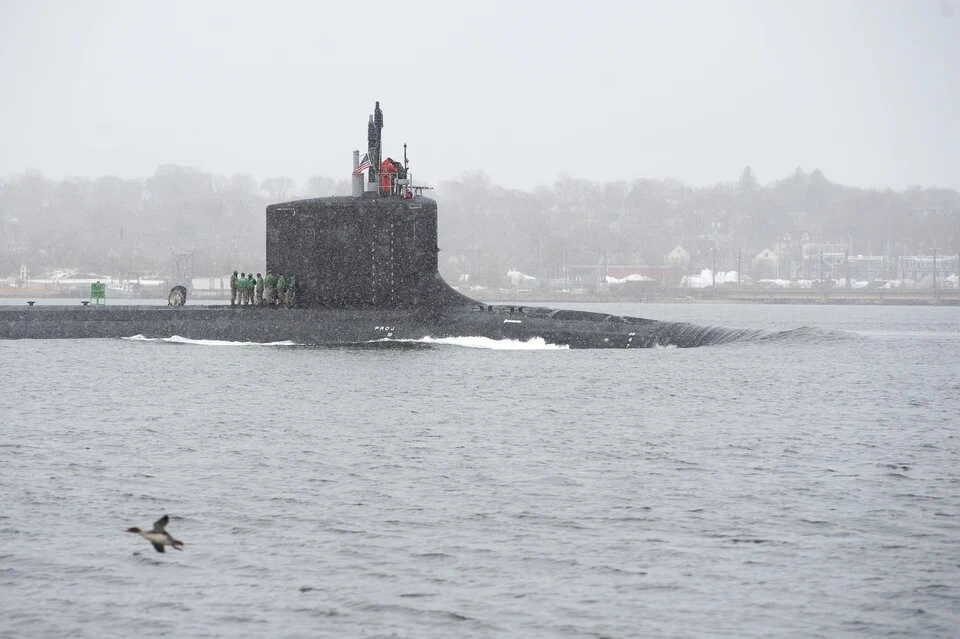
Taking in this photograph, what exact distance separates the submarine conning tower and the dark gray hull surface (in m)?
0.40

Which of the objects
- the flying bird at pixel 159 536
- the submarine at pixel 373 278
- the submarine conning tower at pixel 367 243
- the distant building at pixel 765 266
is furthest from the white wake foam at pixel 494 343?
the distant building at pixel 765 266

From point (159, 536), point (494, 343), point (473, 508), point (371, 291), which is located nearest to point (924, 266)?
point (494, 343)

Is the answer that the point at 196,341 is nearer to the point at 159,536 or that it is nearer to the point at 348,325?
the point at 348,325

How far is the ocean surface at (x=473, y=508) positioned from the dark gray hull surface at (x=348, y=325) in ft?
12.7

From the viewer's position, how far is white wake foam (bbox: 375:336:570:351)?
29297 millimetres

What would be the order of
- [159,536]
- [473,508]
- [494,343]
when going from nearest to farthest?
[159,536]
[473,508]
[494,343]

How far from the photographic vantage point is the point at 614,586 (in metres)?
10.5

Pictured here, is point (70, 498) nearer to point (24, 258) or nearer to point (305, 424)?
point (305, 424)

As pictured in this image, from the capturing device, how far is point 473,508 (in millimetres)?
13125

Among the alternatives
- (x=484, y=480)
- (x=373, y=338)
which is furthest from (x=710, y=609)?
(x=373, y=338)

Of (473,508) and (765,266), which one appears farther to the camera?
(765,266)

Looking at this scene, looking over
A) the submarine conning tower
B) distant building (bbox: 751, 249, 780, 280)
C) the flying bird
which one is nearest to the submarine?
the submarine conning tower

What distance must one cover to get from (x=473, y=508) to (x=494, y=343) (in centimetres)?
1737

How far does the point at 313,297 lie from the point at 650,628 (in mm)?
20815
